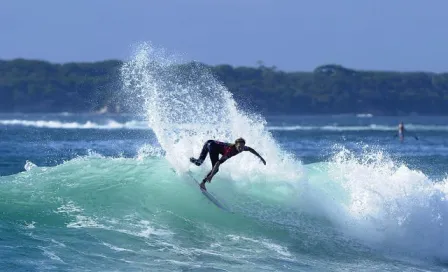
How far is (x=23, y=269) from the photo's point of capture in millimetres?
15688

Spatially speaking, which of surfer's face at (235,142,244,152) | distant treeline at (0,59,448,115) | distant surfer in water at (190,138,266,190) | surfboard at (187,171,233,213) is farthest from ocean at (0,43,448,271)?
distant treeline at (0,59,448,115)

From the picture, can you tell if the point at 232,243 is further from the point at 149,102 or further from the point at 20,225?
the point at 149,102

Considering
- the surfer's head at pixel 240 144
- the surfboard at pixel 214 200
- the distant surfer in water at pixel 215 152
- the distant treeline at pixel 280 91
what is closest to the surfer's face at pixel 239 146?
the surfer's head at pixel 240 144

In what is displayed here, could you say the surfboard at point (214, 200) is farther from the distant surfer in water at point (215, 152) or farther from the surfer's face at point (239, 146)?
the surfer's face at point (239, 146)

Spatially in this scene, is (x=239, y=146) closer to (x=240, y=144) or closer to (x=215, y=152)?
(x=240, y=144)

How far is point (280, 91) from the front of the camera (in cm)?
17412

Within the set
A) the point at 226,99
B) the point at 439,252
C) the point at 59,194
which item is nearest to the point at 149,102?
the point at 226,99

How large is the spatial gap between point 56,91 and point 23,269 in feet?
492

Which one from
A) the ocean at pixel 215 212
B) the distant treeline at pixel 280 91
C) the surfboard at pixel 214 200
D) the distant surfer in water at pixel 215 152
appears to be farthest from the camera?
the distant treeline at pixel 280 91

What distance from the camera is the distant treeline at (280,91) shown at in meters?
163

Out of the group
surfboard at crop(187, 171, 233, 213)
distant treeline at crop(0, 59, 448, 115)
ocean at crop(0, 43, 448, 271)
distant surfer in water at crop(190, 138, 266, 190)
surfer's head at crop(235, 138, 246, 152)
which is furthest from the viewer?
distant treeline at crop(0, 59, 448, 115)

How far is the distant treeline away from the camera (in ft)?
534

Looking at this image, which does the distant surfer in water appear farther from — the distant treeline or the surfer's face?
the distant treeline

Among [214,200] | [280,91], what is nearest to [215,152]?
[214,200]
